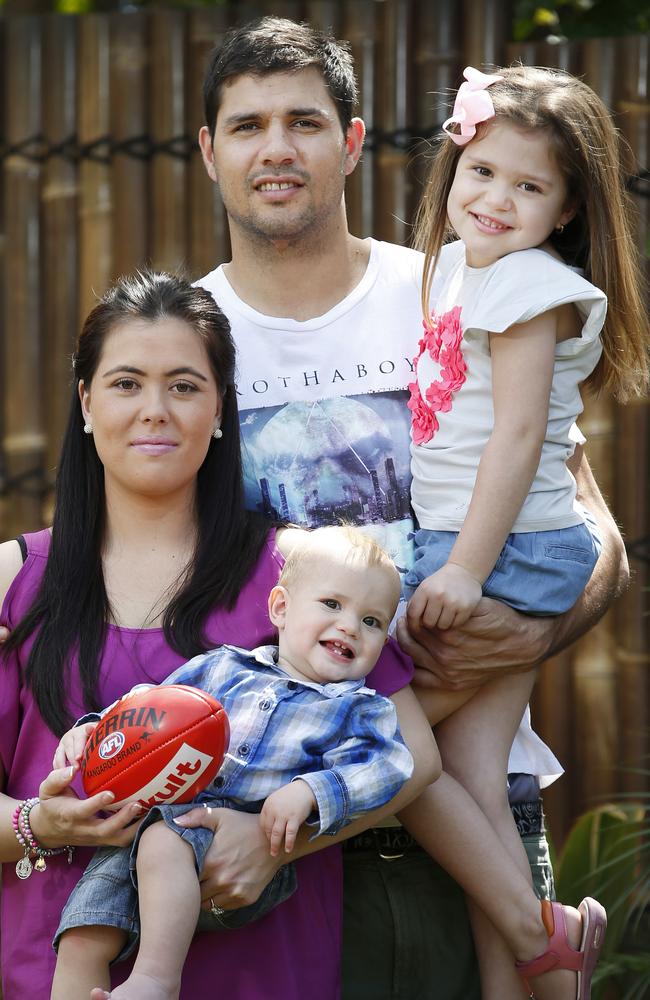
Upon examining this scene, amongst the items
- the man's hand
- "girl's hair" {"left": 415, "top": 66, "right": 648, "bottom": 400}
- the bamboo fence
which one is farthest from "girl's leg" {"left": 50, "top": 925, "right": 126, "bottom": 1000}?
the bamboo fence

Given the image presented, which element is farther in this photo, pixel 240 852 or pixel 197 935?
pixel 197 935

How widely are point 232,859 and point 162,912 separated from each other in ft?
0.60

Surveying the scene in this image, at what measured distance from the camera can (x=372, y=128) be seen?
5273 mm

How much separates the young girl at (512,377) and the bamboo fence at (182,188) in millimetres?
1837

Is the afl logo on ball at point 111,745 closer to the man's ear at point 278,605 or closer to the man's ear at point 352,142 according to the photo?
the man's ear at point 278,605

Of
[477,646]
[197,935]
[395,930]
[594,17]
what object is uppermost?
[594,17]

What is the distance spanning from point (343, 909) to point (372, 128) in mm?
3046

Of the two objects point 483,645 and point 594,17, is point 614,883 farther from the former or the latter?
point 594,17

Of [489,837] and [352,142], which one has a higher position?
[352,142]

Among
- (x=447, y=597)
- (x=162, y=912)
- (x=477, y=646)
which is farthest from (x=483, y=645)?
(x=162, y=912)

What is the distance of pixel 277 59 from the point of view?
135 inches

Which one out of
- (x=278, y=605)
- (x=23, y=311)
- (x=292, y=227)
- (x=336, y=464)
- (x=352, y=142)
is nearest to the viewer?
(x=278, y=605)

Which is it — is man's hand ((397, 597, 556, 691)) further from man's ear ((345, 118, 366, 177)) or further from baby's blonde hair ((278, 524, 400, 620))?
man's ear ((345, 118, 366, 177))

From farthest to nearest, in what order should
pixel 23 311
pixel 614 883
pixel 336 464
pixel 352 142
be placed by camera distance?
pixel 23 311, pixel 614 883, pixel 352 142, pixel 336 464
